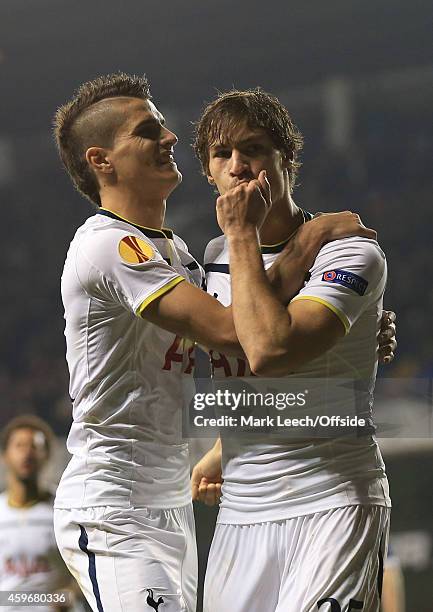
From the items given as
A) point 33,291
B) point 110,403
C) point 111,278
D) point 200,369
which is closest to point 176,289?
point 111,278

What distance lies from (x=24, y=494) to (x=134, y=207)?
149 cm

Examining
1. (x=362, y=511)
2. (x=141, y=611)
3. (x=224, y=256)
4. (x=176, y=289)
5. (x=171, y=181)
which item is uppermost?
(x=171, y=181)

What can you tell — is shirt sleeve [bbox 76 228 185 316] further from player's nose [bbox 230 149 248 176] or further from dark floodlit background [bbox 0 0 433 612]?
dark floodlit background [bbox 0 0 433 612]

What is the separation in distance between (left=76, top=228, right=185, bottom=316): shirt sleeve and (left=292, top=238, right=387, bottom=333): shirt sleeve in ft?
1.08

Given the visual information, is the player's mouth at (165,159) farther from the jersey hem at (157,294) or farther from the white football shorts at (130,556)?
the white football shorts at (130,556)

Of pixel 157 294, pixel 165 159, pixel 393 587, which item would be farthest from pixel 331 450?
pixel 393 587

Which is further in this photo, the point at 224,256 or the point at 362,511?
the point at 224,256

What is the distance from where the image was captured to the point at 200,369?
2.81m

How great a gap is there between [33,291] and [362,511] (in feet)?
6.55

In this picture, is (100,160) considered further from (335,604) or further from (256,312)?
(335,604)

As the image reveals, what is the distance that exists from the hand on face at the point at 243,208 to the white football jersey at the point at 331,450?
0.55 feet

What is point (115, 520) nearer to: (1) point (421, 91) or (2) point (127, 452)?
(2) point (127, 452)

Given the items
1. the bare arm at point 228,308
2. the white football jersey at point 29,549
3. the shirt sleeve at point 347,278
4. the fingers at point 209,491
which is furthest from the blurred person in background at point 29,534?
the shirt sleeve at point 347,278

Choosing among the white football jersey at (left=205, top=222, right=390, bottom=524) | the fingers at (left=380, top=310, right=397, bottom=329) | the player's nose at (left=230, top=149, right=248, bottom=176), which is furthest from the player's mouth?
the fingers at (left=380, top=310, right=397, bottom=329)
